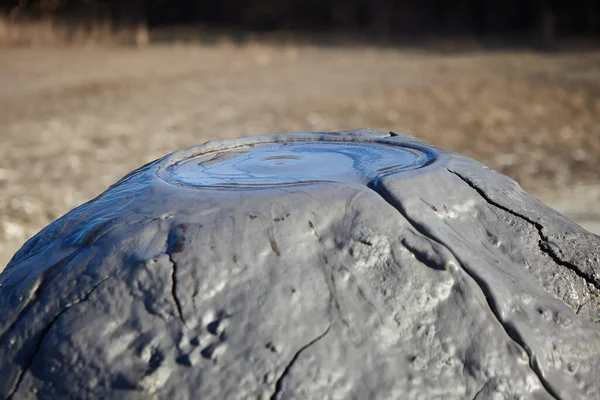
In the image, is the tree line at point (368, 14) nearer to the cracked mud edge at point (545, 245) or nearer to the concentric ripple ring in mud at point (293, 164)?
the concentric ripple ring in mud at point (293, 164)

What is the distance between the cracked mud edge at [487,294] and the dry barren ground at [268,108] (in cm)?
308

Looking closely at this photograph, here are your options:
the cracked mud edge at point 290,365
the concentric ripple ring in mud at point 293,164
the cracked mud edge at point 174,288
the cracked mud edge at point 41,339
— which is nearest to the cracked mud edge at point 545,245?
the concentric ripple ring in mud at point 293,164

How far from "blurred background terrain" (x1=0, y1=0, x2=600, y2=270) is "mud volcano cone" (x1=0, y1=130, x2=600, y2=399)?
103 inches

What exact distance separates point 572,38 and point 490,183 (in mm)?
11661

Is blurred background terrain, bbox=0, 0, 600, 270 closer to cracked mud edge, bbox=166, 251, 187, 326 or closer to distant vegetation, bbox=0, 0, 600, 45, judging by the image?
distant vegetation, bbox=0, 0, 600, 45

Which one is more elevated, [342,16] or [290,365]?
[290,365]

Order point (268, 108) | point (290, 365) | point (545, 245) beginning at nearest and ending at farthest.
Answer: point (290, 365), point (545, 245), point (268, 108)

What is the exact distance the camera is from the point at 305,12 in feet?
48.0

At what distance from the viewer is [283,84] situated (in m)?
9.45

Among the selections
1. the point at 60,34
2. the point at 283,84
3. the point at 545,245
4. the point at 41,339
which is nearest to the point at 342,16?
the point at 60,34

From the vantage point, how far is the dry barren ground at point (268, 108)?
5852 mm

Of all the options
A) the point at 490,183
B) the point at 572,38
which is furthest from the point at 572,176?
the point at 572,38

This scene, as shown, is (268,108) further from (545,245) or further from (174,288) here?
(174,288)

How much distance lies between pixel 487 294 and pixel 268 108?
655 cm
